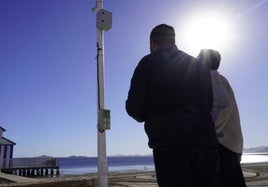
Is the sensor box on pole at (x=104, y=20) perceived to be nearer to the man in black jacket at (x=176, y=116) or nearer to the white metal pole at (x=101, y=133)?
the white metal pole at (x=101, y=133)

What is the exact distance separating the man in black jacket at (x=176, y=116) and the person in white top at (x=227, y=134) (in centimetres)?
70

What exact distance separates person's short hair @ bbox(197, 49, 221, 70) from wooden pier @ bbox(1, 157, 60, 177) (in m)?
33.9

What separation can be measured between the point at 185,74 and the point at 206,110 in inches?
10.5

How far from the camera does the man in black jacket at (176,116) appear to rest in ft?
6.53

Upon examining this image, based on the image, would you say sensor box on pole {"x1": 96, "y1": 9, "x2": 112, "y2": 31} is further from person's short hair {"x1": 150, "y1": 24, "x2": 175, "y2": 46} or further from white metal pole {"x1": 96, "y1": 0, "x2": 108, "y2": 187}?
person's short hair {"x1": 150, "y1": 24, "x2": 175, "y2": 46}

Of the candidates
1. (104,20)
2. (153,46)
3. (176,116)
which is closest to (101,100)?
(104,20)

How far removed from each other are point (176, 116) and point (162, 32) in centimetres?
68

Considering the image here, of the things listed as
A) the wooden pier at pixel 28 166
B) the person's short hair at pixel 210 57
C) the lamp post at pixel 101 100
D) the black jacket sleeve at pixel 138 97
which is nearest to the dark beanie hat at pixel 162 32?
the black jacket sleeve at pixel 138 97

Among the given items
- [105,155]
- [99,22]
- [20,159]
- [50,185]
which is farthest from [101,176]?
[20,159]

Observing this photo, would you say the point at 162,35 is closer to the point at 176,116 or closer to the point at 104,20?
the point at 176,116

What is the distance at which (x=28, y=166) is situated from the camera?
125ft

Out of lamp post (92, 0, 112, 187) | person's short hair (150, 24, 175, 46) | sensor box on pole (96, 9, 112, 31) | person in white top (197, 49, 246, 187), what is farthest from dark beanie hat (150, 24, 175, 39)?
sensor box on pole (96, 9, 112, 31)

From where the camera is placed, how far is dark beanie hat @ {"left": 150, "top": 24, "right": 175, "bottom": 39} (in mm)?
2438

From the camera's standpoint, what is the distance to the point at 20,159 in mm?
36906
